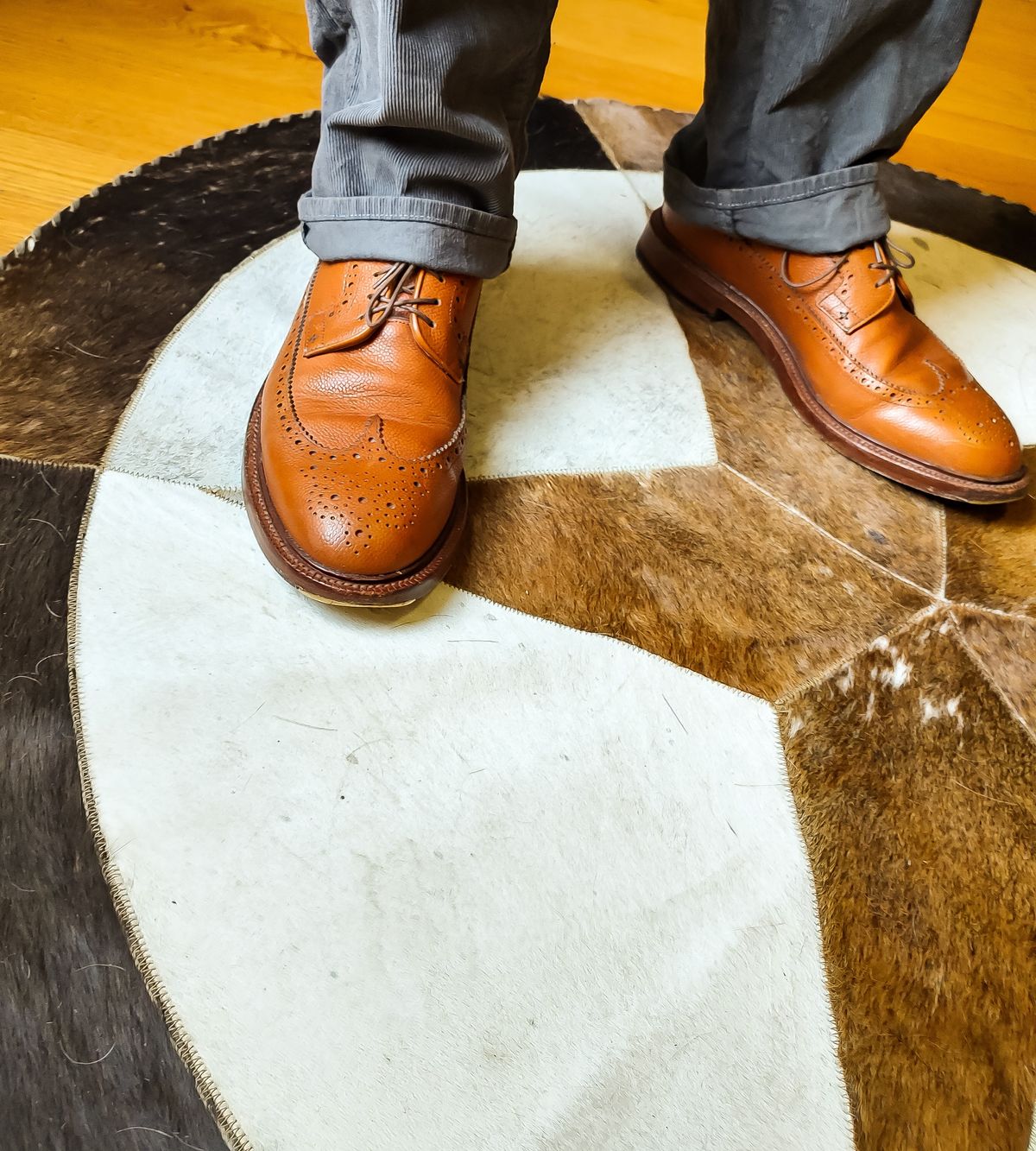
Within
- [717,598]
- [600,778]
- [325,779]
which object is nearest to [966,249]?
[717,598]

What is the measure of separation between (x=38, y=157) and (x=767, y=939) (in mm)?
1275

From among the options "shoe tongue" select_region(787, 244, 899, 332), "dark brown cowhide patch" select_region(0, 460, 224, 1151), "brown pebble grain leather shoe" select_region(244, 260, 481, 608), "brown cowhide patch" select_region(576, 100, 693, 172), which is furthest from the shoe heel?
"dark brown cowhide patch" select_region(0, 460, 224, 1151)

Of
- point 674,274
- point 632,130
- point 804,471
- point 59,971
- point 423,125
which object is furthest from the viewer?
point 632,130

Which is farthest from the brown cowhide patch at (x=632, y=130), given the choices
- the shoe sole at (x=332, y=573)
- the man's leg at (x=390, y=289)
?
the shoe sole at (x=332, y=573)

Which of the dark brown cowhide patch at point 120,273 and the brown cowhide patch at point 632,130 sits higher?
the brown cowhide patch at point 632,130

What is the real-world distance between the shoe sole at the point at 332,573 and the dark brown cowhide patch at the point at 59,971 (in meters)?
0.18

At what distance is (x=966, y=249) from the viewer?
3.71ft

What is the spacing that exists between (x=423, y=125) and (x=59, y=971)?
652 millimetres

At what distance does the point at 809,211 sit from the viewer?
824 millimetres

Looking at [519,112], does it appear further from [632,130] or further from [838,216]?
[632,130]

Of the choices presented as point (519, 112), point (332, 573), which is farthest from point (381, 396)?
point (519, 112)

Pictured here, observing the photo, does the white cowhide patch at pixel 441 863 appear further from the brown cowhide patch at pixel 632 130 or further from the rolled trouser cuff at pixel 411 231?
the brown cowhide patch at pixel 632 130

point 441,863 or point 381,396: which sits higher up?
point 381,396

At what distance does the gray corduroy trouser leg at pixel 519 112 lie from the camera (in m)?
0.63
